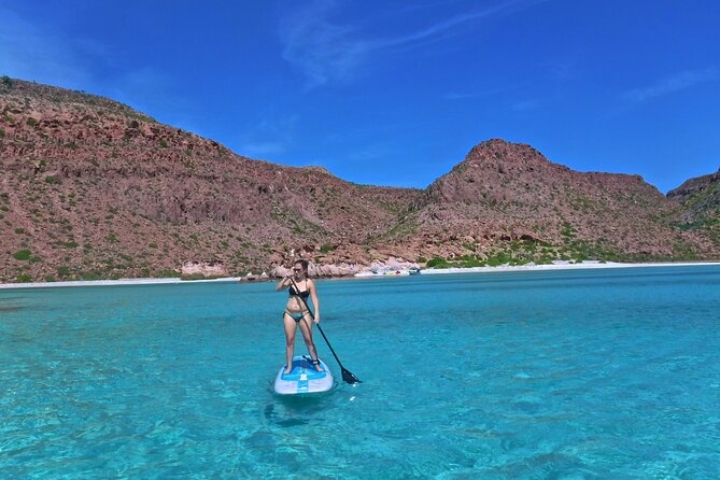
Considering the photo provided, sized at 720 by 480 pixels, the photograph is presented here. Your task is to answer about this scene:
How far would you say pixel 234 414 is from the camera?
10305 millimetres

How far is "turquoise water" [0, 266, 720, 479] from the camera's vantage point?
25.5ft

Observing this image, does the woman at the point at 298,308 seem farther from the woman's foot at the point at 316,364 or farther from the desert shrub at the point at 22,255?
the desert shrub at the point at 22,255

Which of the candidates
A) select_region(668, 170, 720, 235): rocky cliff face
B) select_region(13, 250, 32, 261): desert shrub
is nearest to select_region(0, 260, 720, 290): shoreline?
select_region(13, 250, 32, 261): desert shrub

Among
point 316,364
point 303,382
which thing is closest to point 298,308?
point 316,364

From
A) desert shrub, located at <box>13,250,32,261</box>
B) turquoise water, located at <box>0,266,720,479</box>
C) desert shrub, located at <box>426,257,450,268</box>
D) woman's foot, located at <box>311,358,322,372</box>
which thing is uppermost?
desert shrub, located at <box>13,250,32,261</box>

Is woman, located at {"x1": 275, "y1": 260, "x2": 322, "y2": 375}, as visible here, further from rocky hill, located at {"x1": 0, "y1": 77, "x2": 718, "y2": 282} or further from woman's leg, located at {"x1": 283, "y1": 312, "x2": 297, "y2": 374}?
rocky hill, located at {"x1": 0, "y1": 77, "x2": 718, "y2": 282}

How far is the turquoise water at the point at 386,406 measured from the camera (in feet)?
25.5

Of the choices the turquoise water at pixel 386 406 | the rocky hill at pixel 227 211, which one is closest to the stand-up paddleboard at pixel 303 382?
the turquoise water at pixel 386 406

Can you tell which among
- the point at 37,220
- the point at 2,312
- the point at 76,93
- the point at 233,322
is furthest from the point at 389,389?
the point at 76,93

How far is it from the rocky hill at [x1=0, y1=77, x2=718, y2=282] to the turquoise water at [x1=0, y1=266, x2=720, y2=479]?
47.3 meters

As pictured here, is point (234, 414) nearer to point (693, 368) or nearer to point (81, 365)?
point (81, 365)

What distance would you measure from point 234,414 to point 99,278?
66.8 meters

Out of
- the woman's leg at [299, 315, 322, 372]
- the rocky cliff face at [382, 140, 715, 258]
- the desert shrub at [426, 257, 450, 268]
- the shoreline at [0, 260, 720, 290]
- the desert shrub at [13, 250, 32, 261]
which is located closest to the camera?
the woman's leg at [299, 315, 322, 372]

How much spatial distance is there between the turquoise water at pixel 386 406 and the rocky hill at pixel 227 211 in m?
47.3
